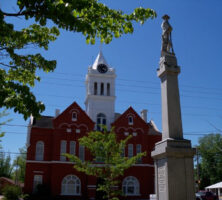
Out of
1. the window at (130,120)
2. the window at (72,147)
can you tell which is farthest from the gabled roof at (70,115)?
the window at (130,120)

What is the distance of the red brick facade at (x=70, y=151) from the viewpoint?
3481cm

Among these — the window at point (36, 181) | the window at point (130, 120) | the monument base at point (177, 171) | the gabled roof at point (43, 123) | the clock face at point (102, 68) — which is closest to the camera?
the monument base at point (177, 171)

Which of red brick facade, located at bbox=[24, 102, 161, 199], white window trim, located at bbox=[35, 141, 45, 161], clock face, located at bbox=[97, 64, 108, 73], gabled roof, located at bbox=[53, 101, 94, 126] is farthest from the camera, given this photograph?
clock face, located at bbox=[97, 64, 108, 73]

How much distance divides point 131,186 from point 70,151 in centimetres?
911

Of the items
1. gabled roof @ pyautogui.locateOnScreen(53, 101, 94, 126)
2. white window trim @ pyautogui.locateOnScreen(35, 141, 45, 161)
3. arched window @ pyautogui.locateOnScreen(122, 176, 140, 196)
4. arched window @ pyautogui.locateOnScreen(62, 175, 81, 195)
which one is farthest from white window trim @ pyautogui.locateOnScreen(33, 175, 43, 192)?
arched window @ pyautogui.locateOnScreen(122, 176, 140, 196)

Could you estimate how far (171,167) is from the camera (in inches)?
402

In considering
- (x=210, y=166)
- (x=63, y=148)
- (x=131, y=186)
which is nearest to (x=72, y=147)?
(x=63, y=148)

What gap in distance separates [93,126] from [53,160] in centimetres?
678

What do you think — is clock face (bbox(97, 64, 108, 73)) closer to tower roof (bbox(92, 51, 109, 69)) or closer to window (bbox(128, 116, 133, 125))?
tower roof (bbox(92, 51, 109, 69))

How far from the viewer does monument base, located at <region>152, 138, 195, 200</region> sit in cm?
1012

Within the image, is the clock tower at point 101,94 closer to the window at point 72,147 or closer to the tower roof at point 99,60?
the tower roof at point 99,60

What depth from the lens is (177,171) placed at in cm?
1026

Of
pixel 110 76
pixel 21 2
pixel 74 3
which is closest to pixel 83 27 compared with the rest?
pixel 74 3

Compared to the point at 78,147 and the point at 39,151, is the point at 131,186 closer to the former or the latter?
the point at 78,147
